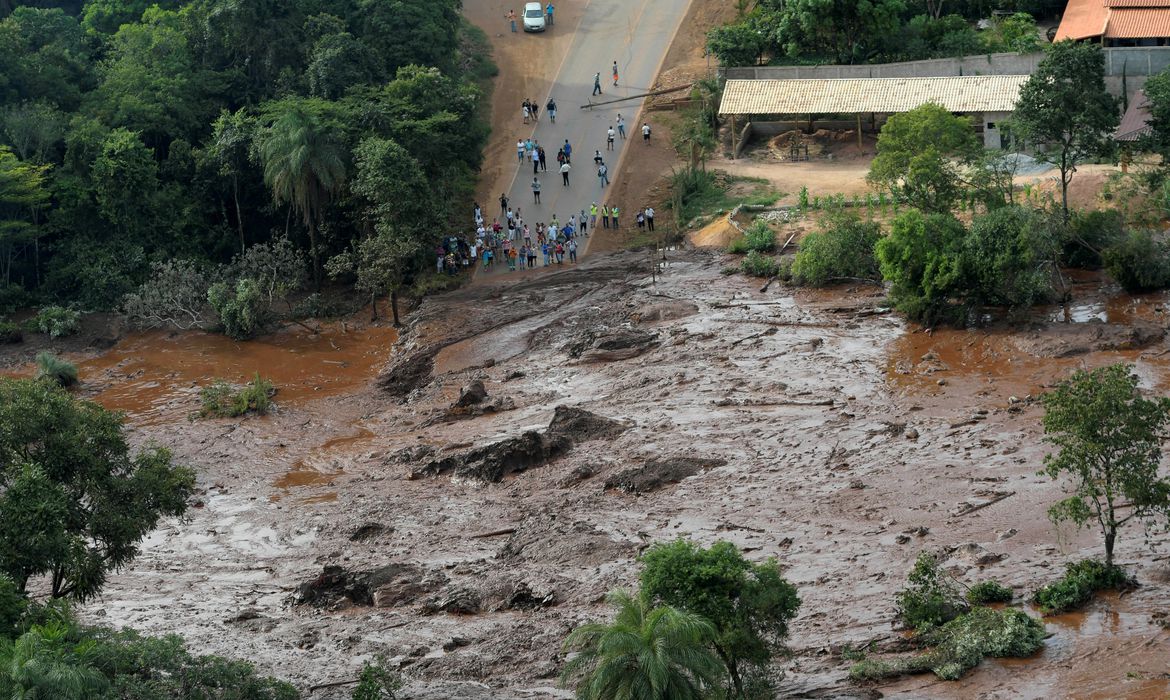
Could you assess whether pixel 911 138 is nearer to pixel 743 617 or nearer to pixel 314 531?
pixel 314 531

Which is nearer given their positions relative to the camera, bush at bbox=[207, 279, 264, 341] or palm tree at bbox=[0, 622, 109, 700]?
palm tree at bbox=[0, 622, 109, 700]

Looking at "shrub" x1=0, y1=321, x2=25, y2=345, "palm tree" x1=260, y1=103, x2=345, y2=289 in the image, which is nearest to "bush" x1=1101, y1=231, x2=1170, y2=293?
"palm tree" x1=260, y1=103, x2=345, y2=289

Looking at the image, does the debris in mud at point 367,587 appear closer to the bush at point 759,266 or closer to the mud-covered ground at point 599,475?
the mud-covered ground at point 599,475

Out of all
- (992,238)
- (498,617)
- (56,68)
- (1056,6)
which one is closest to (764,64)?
(1056,6)

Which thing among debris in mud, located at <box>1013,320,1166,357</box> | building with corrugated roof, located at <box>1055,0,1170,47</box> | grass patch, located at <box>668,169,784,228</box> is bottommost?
debris in mud, located at <box>1013,320,1166,357</box>

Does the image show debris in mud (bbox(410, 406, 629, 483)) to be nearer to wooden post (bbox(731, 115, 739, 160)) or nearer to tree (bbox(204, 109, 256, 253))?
tree (bbox(204, 109, 256, 253))

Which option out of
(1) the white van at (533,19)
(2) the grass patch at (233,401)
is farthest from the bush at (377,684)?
(1) the white van at (533,19)
